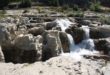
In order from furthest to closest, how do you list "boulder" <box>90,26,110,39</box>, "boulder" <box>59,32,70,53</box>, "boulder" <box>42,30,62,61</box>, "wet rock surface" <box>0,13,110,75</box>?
1. "boulder" <box>90,26,110,39</box>
2. "boulder" <box>59,32,70,53</box>
3. "boulder" <box>42,30,62,61</box>
4. "wet rock surface" <box>0,13,110,75</box>

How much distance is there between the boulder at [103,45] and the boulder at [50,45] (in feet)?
19.6

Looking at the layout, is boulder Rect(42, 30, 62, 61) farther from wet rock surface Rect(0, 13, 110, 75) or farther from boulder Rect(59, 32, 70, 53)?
boulder Rect(59, 32, 70, 53)

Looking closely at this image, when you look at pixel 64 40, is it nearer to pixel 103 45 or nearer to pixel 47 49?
pixel 47 49

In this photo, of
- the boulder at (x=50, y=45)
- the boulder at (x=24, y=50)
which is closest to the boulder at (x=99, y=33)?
the boulder at (x=50, y=45)

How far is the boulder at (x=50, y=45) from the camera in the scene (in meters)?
29.4

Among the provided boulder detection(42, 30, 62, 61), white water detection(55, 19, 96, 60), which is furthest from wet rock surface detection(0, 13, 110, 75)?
white water detection(55, 19, 96, 60)

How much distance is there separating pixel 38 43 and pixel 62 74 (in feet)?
24.1

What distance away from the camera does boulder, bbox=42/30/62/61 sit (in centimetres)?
2936

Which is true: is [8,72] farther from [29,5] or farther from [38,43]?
[29,5]

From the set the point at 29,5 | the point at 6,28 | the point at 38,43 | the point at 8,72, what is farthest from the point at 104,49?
the point at 29,5

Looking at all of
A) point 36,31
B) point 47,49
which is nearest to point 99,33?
point 36,31

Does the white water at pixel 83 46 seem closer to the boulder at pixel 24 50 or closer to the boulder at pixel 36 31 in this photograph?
the boulder at pixel 36 31

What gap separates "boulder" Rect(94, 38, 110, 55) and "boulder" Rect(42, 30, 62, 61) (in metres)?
5.97

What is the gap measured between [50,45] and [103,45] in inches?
281
